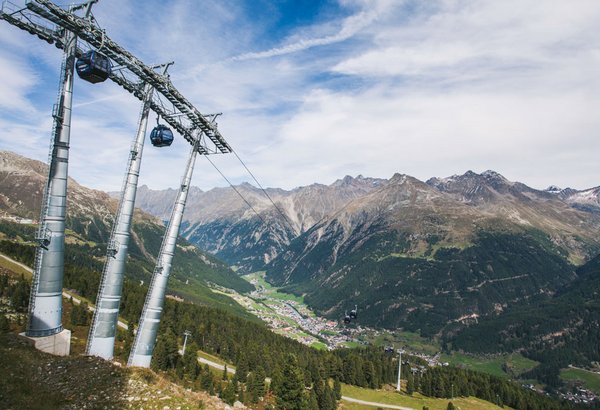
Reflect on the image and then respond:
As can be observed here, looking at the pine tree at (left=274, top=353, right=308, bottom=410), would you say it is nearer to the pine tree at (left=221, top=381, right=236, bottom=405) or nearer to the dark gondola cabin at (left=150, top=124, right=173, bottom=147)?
the pine tree at (left=221, top=381, right=236, bottom=405)

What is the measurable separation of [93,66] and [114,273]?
56.4 feet

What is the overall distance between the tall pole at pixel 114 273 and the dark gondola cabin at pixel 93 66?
5.43 metres

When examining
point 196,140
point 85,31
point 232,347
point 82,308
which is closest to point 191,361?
point 82,308

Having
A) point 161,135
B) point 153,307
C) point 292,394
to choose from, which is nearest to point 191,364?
point 292,394

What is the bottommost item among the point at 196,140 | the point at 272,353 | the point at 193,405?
the point at 272,353

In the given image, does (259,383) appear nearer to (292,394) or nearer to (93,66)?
(292,394)

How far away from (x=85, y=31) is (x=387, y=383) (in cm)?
14687

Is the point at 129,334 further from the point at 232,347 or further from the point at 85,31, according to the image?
the point at 85,31

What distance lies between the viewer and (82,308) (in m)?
90.4

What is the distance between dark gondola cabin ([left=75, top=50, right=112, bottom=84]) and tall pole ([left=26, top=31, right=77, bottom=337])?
0.68m

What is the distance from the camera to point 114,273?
31922 millimetres

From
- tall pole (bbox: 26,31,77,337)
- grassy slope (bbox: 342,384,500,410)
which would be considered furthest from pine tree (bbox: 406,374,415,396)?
tall pole (bbox: 26,31,77,337)

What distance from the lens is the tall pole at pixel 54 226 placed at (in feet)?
90.7

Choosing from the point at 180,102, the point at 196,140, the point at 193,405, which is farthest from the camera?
the point at 196,140
